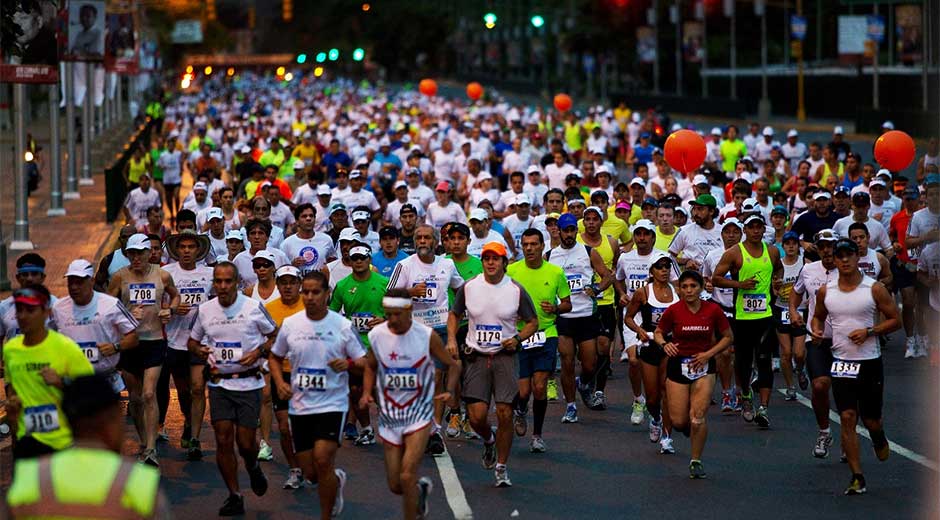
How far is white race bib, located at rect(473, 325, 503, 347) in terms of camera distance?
12.8 metres

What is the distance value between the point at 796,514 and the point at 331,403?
3.19 meters

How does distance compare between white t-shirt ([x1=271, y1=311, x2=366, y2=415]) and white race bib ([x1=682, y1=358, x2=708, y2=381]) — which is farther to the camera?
white race bib ([x1=682, y1=358, x2=708, y2=381])

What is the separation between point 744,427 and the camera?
1513 cm

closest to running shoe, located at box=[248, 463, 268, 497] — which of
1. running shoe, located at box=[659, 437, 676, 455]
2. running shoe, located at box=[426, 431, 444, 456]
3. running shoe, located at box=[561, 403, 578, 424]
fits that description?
running shoe, located at box=[426, 431, 444, 456]

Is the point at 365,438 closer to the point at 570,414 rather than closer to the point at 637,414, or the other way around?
the point at 570,414

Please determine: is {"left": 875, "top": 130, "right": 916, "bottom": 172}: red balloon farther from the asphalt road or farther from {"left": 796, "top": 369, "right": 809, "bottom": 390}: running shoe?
the asphalt road

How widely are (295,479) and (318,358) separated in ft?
6.11

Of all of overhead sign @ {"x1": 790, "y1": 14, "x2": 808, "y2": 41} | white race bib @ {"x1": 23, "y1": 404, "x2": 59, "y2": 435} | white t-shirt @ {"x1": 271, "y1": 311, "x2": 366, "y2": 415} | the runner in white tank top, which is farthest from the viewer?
overhead sign @ {"x1": 790, "y1": 14, "x2": 808, "y2": 41}

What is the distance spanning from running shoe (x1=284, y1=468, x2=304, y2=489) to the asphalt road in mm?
111

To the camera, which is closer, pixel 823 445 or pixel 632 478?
pixel 632 478

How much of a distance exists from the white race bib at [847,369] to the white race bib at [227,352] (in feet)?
13.9

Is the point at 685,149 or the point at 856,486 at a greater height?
the point at 685,149

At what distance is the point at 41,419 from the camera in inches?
383

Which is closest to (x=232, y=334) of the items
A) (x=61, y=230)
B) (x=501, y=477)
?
(x=501, y=477)
